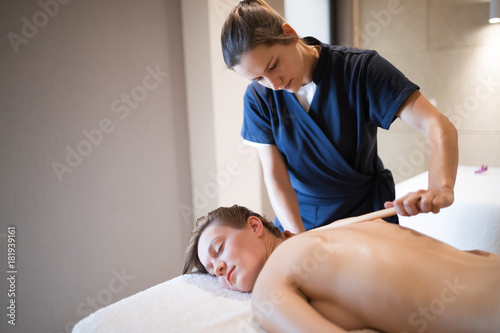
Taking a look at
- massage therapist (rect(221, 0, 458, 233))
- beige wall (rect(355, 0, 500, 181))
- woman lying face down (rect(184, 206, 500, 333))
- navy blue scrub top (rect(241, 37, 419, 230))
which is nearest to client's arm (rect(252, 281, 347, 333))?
woman lying face down (rect(184, 206, 500, 333))

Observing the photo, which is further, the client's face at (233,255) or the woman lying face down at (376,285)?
the client's face at (233,255)

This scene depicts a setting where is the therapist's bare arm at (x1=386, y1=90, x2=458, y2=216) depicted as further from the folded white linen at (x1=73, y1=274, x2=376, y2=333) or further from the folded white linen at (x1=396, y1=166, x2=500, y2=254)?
the folded white linen at (x1=396, y1=166, x2=500, y2=254)

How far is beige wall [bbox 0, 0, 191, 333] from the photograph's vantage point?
1.68 m

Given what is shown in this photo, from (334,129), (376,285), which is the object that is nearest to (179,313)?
(376,285)

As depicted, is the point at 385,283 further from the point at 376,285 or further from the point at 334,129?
the point at 334,129

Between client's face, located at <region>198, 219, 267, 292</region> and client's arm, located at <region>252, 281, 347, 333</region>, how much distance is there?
166 mm

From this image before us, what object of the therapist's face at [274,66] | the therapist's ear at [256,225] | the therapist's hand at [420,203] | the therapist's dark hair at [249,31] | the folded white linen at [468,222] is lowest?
the folded white linen at [468,222]

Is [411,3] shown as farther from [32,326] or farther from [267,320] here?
[32,326]

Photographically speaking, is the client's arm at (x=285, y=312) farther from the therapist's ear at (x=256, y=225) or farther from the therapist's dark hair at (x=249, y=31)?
the therapist's dark hair at (x=249, y=31)

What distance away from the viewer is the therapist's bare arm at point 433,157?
3.06 ft

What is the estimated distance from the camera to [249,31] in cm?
113

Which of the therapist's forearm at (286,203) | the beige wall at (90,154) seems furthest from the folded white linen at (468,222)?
the beige wall at (90,154)

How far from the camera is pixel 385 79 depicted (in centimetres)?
123

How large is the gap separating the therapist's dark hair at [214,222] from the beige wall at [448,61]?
2266 mm
